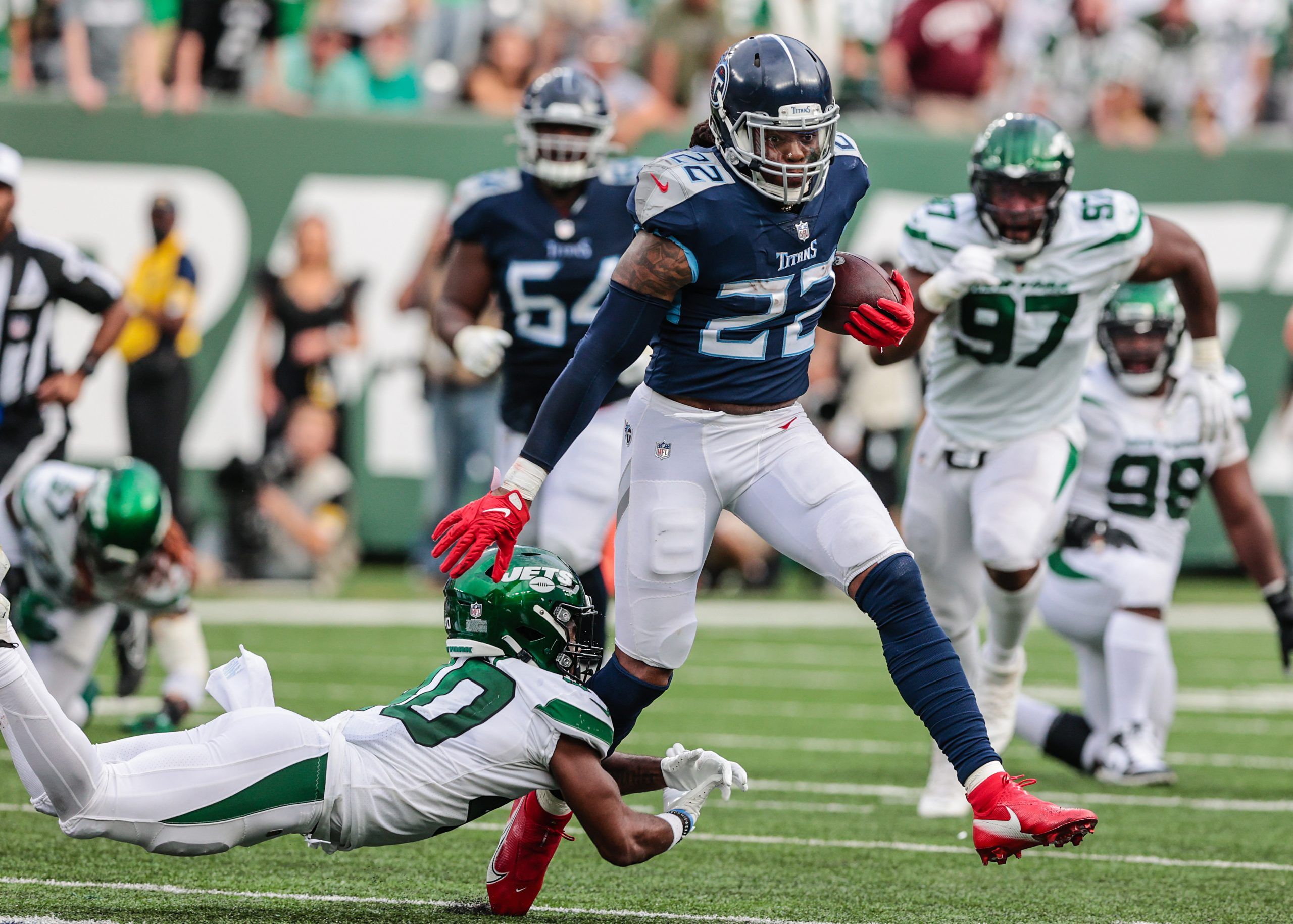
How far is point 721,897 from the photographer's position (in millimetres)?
4062

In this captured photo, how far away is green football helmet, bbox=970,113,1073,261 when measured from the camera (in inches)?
202

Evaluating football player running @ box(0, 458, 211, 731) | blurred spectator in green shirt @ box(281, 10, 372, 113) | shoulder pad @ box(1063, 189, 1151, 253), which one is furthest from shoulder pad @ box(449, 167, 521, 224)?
blurred spectator in green shirt @ box(281, 10, 372, 113)

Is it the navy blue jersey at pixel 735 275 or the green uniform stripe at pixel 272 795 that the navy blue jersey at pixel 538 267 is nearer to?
the navy blue jersey at pixel 735 275

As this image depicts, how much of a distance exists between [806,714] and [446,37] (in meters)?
6.45

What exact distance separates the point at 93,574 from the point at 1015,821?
3084 millimetres

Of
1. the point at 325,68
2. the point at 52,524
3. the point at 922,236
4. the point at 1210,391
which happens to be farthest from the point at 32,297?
the point at 325,68

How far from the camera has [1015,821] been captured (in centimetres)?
366

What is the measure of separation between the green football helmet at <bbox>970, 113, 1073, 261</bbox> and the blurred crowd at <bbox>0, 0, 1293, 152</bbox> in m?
6.31

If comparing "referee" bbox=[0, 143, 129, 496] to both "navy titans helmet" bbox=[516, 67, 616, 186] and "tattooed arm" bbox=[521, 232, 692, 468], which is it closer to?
"navy titans helmet" bbox=[516, 67, 616, 186]

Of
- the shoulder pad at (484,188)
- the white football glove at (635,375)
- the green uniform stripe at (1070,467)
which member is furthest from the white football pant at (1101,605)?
the shoulder pad at (484,188)

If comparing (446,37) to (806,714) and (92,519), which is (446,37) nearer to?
(806,714)

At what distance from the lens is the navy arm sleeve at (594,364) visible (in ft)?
12.9

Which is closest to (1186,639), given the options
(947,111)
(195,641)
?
(947,111)

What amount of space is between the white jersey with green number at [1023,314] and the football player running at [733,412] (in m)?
1.16
